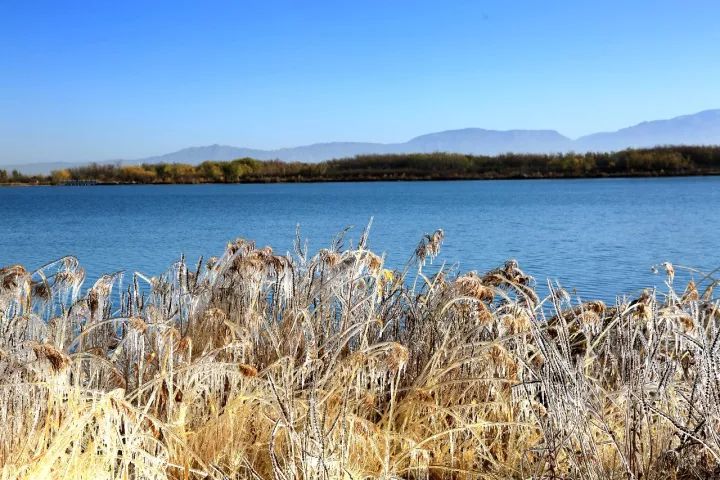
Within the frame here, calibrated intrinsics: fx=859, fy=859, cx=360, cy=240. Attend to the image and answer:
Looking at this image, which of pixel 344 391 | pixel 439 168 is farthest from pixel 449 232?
pixel 439 168

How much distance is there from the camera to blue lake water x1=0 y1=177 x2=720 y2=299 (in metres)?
18.2

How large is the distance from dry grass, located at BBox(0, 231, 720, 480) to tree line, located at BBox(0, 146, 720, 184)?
7977 cm

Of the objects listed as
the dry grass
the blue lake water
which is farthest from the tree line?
the dry grass

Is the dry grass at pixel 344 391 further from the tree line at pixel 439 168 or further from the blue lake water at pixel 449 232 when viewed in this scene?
the tree line at pixel 439 168

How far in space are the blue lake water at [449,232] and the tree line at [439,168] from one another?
35.0m

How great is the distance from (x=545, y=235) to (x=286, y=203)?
26030 mm

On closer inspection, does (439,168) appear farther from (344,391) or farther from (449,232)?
(344,391)

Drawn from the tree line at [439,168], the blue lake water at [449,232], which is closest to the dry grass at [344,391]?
the blue lake water at [449,232]

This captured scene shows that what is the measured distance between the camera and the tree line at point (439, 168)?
3169 inches

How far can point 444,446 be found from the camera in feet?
13.0

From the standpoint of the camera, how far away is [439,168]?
88.9m

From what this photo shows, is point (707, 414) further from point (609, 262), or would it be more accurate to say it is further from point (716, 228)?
point (716, 228)

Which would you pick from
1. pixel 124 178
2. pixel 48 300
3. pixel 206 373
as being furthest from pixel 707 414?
pixel 124 178

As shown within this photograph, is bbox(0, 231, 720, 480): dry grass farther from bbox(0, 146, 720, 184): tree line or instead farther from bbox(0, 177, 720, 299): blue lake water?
bbox(0, 146, 720, 184): tree line
